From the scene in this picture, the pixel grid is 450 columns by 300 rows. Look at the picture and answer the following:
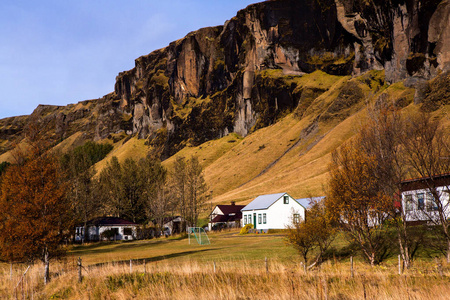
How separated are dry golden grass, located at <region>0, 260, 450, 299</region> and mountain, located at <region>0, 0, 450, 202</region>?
6581 cm

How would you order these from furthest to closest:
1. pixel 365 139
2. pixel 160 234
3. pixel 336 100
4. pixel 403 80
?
pixel 336 100 → pixel 403 80 → pixel 160 234 → pixel 365 139

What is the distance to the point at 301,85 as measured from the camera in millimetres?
156500

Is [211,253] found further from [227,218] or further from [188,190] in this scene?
[227,218]

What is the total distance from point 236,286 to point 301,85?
15039cm

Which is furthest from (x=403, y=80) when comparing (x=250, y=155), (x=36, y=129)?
(x=36, y=129)

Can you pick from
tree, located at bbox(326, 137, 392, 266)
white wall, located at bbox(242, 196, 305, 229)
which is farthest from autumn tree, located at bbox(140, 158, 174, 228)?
tree, located at bbox(326, 137, 392, 266)

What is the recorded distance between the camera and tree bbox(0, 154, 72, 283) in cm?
2225

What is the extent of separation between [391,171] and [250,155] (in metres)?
112

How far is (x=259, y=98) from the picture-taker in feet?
550

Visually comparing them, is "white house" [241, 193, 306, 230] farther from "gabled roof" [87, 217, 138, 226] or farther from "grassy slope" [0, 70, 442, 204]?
"gabled roof" [87, 217, 138, 226]

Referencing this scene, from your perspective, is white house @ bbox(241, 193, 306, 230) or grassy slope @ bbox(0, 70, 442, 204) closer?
white house @ bbox(241, 193, 306, 230)

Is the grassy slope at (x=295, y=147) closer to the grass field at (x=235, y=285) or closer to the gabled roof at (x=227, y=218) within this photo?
the gabled roof at (x=227, y=218)

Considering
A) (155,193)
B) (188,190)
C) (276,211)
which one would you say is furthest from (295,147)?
(276,211)

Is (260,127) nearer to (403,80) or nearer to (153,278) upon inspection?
(403,80)
